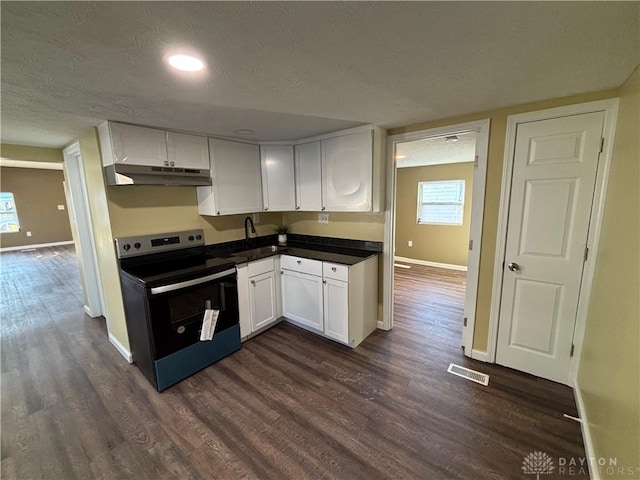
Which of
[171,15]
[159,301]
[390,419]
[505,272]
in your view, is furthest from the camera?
[505,272]

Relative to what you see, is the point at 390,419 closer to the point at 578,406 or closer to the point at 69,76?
the point at 578,406

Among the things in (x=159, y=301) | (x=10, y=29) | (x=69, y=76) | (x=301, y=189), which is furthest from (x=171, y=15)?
(x=301, y=189)

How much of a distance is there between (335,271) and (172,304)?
1461 mm

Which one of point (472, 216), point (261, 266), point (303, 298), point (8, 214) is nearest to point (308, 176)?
point (261, 266)

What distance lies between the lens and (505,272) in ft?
7.50

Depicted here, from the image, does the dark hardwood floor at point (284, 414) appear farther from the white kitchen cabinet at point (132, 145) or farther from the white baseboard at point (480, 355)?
the white kitchen cabinet at point (132, 145)

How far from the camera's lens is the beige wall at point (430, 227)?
206 inches

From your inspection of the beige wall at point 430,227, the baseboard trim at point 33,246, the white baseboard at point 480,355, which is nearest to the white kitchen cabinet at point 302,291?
the white baseboard at point 480,355

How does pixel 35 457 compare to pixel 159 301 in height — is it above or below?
below

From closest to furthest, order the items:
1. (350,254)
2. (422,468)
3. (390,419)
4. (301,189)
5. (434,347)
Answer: (422,468) < (390,419) < (434,347) < (350,254) < (301,189)

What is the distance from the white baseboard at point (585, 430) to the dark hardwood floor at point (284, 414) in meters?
0.05

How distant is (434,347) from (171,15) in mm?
Answer: 3111

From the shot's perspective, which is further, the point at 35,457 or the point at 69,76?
the point at 35,457

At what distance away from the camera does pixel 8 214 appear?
737 cm
